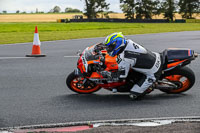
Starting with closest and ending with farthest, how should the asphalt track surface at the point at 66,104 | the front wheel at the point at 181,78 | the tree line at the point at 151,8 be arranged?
the asphalt track surface at the point at 66,104 → the front wheel at the point at 181,78 → the tree line at the point at 151,8

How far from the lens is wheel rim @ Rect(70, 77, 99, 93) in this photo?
22.8 ft

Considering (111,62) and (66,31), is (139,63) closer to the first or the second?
(111,62)

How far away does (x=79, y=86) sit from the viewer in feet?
23.0

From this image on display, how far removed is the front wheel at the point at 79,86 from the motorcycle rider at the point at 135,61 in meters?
0.83

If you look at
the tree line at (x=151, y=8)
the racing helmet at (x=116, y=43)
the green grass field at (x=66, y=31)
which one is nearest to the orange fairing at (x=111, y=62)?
the racing helmet at (x=116, y=43)

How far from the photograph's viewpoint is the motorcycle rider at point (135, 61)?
632 cm

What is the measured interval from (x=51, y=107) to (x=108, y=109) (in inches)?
37.9

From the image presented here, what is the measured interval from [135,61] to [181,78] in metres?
0.98

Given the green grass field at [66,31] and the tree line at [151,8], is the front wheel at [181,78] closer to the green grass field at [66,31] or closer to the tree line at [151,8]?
the green grass field at [66,31]

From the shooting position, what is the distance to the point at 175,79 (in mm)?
6770

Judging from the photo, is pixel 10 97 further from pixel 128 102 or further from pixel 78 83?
pixel 128 102

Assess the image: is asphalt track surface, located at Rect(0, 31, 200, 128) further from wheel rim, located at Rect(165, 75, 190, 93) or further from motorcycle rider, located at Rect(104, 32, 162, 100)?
motorcycle rider, located at Rect(104, 32, 162, 100)

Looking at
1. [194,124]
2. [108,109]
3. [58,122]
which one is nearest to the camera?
[194,124]

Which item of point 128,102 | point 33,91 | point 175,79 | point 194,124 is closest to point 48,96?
point 33,91
